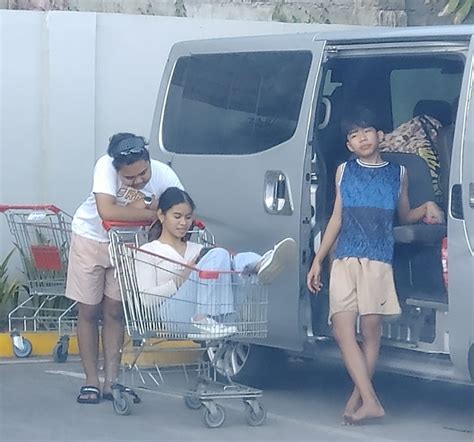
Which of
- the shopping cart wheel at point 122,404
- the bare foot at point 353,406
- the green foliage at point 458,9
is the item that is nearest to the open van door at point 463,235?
the bare foot at point 353,406

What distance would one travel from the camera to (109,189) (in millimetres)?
7770

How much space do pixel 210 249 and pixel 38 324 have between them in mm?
2898

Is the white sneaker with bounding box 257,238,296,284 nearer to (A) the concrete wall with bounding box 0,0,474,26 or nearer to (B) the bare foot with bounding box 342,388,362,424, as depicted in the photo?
(B) the bare foot with bounding box 342,388,362,424

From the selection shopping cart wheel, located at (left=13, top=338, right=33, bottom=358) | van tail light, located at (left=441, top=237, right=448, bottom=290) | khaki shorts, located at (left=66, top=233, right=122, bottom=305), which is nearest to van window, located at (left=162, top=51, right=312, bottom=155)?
khaki shorts, located at (left=66, top=233, right=122, bottom=305)

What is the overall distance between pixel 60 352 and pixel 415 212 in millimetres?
3147

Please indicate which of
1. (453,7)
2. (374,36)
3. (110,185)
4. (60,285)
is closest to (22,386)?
(60,285)

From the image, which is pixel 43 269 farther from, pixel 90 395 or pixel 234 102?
pixel 234 102

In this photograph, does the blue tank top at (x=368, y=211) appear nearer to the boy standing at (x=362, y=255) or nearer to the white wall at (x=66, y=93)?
the boy standing at (x=362, y=255)

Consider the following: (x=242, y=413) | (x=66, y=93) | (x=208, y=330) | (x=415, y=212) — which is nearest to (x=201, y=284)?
(x=208, y=330)

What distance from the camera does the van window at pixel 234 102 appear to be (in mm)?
8070

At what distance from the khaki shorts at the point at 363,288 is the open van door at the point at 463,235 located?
45cm

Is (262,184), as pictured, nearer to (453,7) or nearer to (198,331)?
(198,331)

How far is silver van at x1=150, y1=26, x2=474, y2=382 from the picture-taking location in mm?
7159

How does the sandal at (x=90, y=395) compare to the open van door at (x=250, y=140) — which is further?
the sandal at (x=90, y=395)
